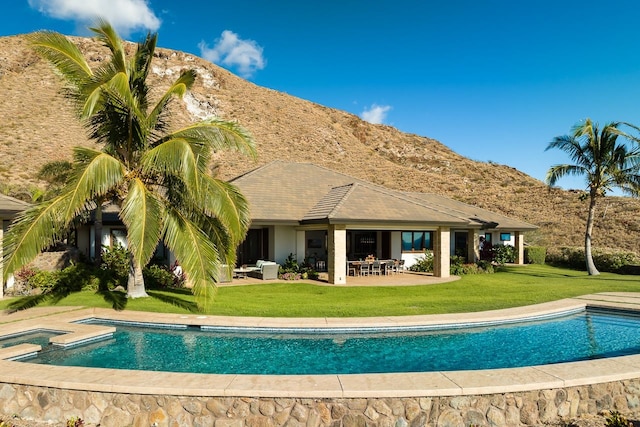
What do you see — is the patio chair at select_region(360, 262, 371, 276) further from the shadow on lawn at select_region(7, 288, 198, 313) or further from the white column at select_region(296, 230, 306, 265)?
the shadow on lawn at select_region(7, 288, 198, 313)

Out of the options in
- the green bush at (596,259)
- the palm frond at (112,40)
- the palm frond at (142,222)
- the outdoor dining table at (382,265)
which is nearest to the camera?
the palm frond at (142,222)

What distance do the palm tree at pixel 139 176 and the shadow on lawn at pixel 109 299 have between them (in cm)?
80

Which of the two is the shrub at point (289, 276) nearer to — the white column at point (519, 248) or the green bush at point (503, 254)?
the green bush at point (503, 254)

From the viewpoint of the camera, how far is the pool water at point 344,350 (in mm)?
8578

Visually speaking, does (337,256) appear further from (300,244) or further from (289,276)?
(300,244)

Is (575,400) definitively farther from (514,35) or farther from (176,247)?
(514,35)

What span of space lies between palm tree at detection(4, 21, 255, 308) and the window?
14.4 metres

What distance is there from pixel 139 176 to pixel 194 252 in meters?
3.72

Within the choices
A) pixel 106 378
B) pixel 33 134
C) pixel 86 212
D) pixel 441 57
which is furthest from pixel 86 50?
pixel 106 378

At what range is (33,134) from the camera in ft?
156

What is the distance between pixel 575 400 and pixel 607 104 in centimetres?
2578

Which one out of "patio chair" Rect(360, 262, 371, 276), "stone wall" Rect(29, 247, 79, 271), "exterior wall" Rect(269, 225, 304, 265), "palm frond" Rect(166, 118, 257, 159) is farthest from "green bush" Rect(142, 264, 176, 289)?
"patio chair" Rect(360, 262, 371, 276)

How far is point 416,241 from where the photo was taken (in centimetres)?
2644

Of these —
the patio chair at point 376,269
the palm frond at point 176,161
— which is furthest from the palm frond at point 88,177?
the patio chair at point 376,269
